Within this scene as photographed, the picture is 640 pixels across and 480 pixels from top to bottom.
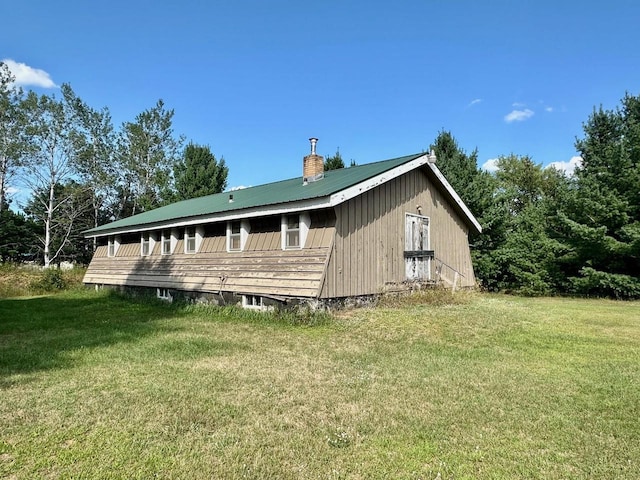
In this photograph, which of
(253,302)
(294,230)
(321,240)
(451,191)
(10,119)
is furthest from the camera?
(10,119)

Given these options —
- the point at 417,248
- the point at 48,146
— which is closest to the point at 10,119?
the point at 48,146

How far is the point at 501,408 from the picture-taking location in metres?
4.78

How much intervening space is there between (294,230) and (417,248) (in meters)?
4.93

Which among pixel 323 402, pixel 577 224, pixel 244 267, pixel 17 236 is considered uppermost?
pixel 17 236

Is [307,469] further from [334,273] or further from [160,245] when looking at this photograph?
[160,245]

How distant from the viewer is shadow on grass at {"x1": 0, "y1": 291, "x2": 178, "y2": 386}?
6.98 meters

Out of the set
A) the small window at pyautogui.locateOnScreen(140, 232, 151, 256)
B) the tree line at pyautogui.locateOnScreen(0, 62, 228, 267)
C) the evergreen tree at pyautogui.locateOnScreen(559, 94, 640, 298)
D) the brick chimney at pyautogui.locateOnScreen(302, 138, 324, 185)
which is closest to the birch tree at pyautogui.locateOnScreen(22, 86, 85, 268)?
the tree line at pyautogui.locateOnScreen(0, 62, 228, 267)

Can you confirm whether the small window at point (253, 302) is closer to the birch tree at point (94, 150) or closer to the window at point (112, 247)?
the window at point (112, 247)

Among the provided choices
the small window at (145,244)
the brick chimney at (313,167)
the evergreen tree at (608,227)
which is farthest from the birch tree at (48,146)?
the evergreen tree at (608,227)

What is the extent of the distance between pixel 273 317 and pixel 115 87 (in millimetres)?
15945

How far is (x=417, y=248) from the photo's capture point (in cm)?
1470

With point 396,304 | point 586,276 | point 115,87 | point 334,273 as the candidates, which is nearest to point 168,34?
point 115,87

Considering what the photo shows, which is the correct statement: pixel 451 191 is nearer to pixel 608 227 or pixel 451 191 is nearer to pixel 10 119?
pixel 608 227

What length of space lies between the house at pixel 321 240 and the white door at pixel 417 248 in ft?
0.12
